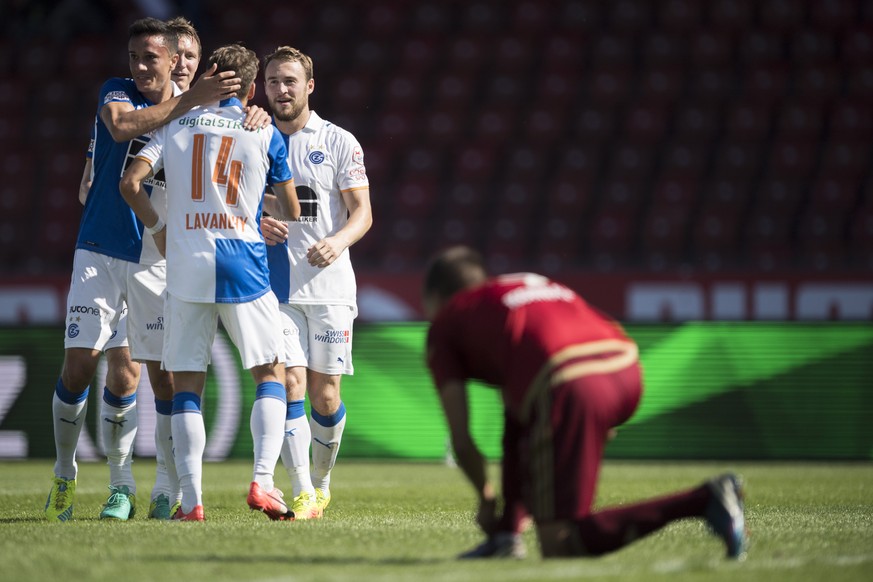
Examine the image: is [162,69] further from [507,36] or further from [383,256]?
[507,36]

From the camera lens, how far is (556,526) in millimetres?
4266

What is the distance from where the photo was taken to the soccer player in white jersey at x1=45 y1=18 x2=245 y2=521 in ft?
20.8

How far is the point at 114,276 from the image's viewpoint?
21.1ft

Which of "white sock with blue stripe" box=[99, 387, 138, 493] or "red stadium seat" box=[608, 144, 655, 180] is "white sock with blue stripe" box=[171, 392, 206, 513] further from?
"red stadium seat" box=[608, 144, 655, 180]

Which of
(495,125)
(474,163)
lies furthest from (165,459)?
(495,125)

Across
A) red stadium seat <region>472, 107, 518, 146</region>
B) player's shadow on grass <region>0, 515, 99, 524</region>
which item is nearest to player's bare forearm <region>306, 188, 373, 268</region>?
player's shadow on grass <region>0, 515, 99, 524</region>

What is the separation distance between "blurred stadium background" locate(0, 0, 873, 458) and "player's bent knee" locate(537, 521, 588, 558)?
10.0 meters

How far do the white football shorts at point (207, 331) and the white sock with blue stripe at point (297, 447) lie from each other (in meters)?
0.57

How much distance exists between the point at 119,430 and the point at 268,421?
1.12 metres

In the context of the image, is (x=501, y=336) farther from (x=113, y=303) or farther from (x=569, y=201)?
(x=569, y=201)

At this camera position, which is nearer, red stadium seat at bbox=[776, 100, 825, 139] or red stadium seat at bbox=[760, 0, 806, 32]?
red stadium seat at bbox=[776, 100, 825, 139]

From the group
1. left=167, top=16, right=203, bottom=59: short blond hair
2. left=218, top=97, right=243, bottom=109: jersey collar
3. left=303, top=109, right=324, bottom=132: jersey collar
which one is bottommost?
left=303, top=109, right=324, bottom=132: jersey collar

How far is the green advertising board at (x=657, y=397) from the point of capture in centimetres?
1167

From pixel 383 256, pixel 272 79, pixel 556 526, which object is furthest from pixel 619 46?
pixel 556 526
